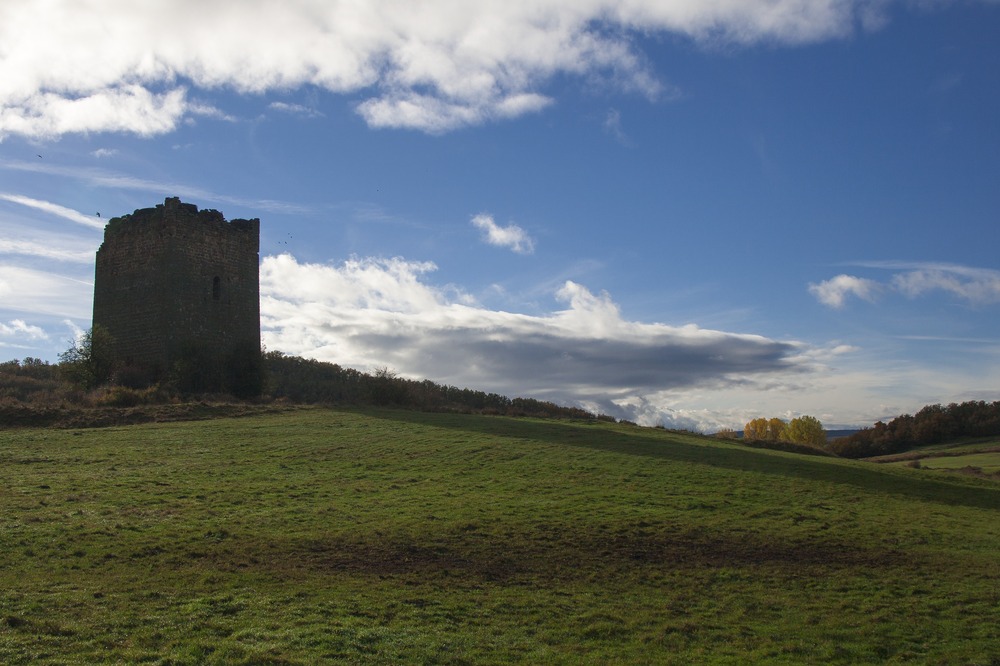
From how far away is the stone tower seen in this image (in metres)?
45.5

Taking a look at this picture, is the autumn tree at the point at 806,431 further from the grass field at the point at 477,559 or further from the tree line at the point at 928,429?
the grass field at the point at 477,559

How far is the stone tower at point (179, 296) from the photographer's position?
45.5 meters

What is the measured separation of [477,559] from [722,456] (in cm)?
1695

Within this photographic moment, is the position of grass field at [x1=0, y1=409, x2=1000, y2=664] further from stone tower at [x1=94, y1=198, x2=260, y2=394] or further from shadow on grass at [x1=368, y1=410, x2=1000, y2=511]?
stone tower at [x1=94, y1=198, x2=260, y2=394]

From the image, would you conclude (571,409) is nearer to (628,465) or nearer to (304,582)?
(628,465)

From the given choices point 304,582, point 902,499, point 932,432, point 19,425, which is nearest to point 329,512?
point 304,582

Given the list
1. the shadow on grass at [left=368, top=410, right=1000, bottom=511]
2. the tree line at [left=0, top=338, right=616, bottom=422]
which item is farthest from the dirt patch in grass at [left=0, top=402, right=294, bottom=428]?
the shadow on grass at [left=368, top=410, right=1000, bottom=511]

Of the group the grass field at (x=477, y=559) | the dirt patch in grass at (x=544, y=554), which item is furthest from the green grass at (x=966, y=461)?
the dirt patch in grass at (x=544, y=554)

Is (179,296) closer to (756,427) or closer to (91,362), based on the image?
(91,362)

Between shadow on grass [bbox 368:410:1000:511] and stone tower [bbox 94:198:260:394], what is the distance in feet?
38.5

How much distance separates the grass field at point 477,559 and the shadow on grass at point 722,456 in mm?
273

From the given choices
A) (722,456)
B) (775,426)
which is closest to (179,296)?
(722,456)

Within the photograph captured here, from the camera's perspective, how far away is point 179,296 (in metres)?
45.8

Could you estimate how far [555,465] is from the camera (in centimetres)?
2814
